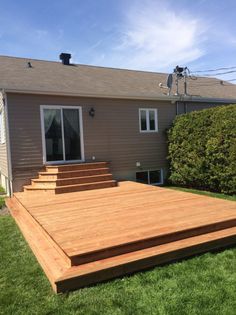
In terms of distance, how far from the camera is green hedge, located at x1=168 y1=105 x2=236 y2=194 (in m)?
7.26

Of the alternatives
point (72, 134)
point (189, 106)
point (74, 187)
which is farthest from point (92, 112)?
point (189, 106)

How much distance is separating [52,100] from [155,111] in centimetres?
374

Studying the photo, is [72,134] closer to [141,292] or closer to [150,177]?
[150,177]

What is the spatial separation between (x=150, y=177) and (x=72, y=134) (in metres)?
3.36

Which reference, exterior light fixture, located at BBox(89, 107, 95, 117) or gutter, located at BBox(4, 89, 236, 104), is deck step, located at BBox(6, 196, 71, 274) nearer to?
gutter, located at BBox(4, 89, 236, 104)

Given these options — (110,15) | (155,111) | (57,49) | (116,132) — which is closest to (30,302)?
(116,132)

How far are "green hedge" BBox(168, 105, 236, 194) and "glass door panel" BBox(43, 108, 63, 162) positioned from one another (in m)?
3.88

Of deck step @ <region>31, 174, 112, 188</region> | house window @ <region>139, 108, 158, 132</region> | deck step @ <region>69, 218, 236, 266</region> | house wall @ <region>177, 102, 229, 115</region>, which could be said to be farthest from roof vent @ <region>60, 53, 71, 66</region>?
deck step @ <region>69, 218, 236, 266</region>

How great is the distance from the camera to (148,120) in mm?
9914

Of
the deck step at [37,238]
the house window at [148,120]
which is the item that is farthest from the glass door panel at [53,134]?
the house window at [148,120]

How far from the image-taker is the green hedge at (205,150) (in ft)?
23.8

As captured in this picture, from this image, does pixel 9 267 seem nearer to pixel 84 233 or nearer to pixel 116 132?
pixel 84 233

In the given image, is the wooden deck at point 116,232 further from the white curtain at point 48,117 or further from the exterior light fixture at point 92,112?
the exterior light fixture at point 92,112

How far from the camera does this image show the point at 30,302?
8.50ft
